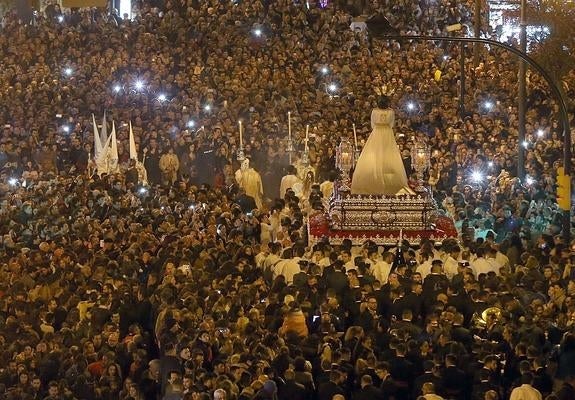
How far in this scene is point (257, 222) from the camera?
2592cm

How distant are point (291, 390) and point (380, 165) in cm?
1085

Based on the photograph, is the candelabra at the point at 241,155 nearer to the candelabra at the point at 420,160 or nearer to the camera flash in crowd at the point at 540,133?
the candelabra at the point at 420,160

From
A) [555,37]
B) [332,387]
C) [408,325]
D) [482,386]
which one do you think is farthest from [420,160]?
[555,37]

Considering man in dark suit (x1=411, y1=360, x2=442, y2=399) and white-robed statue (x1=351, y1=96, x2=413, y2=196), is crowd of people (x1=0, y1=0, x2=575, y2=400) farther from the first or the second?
white-robed statue (x1=351, y1=96, x2=413, y2=196)

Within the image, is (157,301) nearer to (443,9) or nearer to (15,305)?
(15,305)

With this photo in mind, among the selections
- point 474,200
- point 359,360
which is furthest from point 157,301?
point 474,200

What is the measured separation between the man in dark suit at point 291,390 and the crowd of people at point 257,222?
22mm

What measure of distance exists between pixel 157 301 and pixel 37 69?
18208 mm

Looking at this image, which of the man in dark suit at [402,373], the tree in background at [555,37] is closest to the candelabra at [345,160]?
the man in dark suit at [402,373]

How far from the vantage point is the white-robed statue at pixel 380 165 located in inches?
1029

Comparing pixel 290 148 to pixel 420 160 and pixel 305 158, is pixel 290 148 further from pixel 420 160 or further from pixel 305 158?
pixel 420 160

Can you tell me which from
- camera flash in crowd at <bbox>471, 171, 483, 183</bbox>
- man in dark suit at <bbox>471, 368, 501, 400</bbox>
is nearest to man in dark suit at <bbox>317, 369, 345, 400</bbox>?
man in dark suit at <bbox>471, 368, 501, 400</bbox>

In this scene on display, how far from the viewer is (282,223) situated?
2533 cm

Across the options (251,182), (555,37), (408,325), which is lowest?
(408,325)
